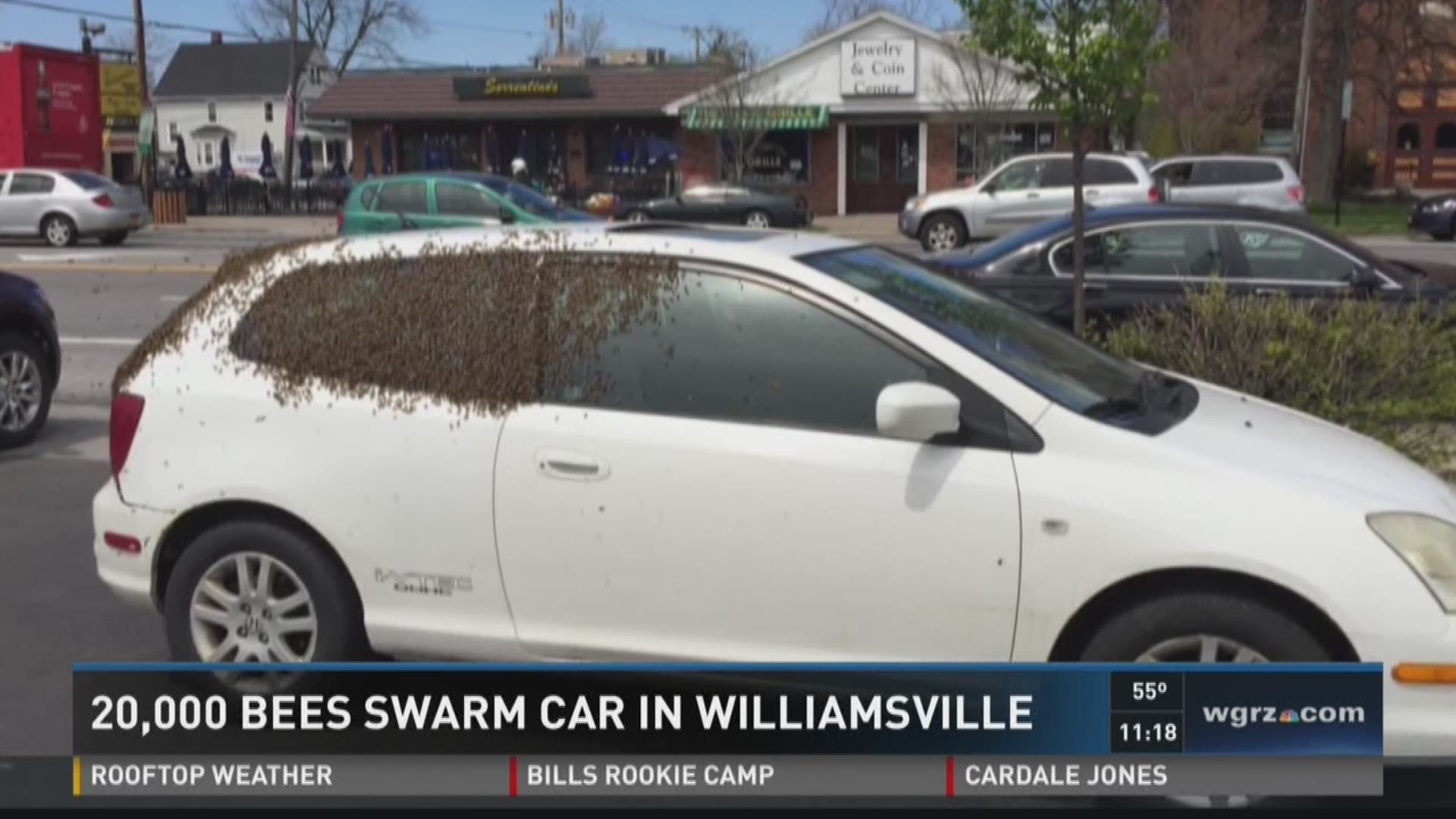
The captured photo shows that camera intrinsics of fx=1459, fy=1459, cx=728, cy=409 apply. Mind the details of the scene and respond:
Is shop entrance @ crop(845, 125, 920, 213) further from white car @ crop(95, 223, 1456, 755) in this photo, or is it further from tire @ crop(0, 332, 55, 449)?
white car @ crop(95, 223, 1456, 755)

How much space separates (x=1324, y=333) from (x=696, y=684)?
420cm

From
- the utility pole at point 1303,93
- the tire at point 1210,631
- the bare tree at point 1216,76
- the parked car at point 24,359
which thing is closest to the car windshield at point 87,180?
the parked car at point 24,359

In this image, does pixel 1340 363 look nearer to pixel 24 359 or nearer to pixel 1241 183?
pixel 24 359

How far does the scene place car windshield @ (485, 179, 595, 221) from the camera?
18.1m

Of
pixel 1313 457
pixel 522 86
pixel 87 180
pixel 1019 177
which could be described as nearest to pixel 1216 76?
pixel 1019 177

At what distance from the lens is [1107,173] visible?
22.5 metres

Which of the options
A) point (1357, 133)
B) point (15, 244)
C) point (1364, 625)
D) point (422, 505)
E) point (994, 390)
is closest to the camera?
point (1364, 625)

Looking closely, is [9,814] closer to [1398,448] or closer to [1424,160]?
[1398,448]

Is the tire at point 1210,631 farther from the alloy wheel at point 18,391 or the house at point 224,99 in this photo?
the house at point 224,99

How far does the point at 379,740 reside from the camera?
4219 mm

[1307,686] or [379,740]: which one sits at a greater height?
[1307,686]

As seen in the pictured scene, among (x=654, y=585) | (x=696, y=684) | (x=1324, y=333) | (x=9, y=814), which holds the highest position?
(x=1324, y=333)

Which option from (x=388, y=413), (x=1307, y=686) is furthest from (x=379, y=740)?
(x=1307, y=686)

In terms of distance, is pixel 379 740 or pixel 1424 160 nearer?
pixel 379 740
